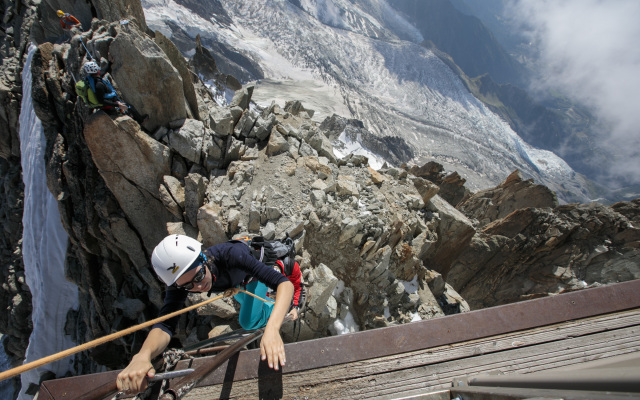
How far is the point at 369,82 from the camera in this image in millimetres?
106312

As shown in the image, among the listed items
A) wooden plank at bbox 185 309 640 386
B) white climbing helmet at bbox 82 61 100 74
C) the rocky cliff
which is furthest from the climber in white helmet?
white climbing helmet at bbox 82 61 100 74

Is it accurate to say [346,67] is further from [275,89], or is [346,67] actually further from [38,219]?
[38,219]

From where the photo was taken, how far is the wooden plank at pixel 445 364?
2.44 meters

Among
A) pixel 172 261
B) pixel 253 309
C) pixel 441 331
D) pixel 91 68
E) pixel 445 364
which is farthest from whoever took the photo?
pixel 91 68

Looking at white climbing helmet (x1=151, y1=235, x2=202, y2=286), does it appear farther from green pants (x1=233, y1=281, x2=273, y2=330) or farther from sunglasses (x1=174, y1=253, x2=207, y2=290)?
green pants (x1=233, y1=281, x2=273, y2=330)

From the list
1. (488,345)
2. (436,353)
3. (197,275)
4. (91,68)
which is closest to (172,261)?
(197,275)

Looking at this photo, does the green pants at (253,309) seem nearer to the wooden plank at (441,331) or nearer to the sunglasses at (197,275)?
the sunglasses at (197,275)

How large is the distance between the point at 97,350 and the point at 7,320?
10435mm

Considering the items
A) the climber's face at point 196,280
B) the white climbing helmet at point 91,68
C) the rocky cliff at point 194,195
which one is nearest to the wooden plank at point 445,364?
the climber's face at point 196,280

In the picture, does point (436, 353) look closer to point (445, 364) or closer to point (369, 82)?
point (445, 364)

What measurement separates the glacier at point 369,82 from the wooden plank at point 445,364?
189 ft

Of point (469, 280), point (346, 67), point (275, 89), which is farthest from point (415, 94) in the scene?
point (469, 280)

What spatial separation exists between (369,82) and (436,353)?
374 feet

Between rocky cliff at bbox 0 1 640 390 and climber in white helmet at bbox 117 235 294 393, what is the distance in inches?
104
